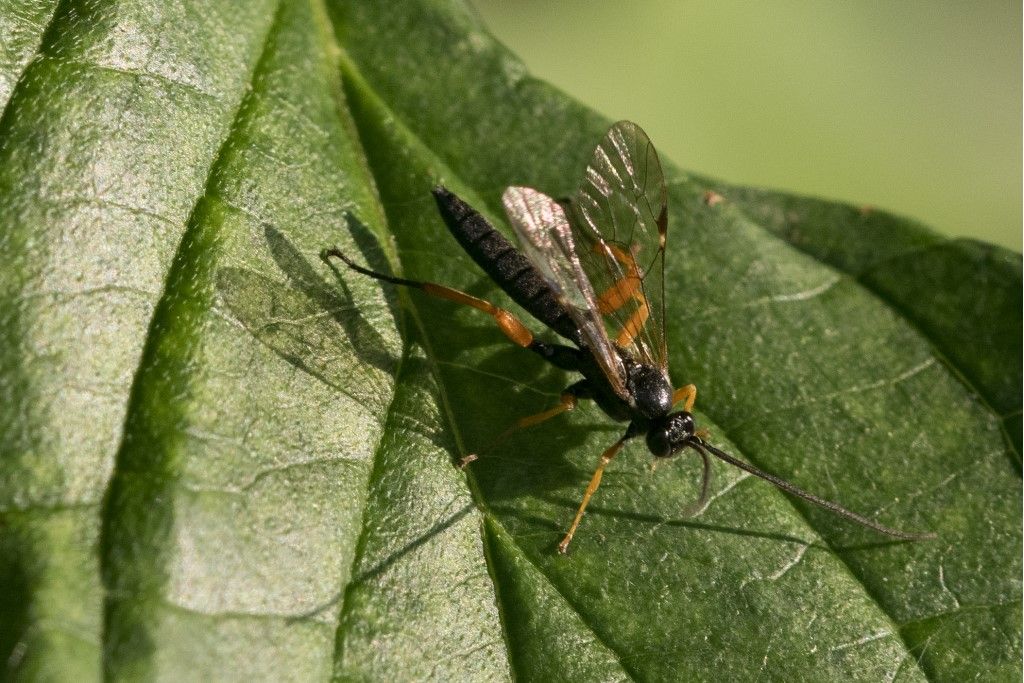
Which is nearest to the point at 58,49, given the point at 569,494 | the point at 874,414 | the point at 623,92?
the point at 569,494

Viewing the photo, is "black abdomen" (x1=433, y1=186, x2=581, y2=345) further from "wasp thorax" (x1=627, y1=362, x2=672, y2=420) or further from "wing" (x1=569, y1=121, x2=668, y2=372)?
"wasp thorax" (x1=627, y1=362, x2=672, y2=420)

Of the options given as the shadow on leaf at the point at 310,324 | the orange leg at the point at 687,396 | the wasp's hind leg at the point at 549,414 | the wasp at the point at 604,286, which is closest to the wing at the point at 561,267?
the wasp at the point at 604,286

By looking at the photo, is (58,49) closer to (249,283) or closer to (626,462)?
(249,283)

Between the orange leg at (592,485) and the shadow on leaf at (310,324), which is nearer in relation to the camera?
the shadow on leaf at (310,324)

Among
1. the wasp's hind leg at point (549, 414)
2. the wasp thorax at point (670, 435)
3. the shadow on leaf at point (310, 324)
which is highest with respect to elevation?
the shadow on leaf at point (310, 324)

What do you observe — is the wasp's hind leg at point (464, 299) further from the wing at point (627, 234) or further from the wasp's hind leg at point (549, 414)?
the wing at point (627, 234)

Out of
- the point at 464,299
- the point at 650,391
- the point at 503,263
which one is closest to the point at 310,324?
the point at 464,299
